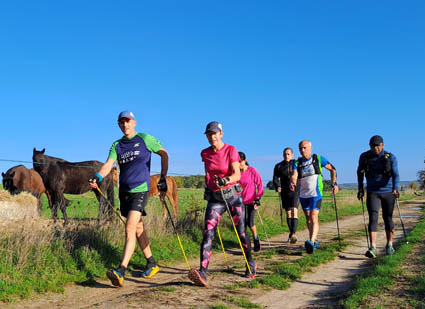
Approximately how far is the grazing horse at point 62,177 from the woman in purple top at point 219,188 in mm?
5329

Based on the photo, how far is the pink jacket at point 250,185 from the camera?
358 inches

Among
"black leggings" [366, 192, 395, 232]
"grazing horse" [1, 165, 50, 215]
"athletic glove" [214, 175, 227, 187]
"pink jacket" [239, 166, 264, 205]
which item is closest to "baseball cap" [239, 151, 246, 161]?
"pink jacket" [239, 166, 264, 205]

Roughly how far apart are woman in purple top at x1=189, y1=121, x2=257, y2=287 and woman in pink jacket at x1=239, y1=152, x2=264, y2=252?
280 centimetres

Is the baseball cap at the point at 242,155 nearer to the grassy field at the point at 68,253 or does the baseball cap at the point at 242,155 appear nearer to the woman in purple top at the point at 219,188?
the grassy field at the point at 68,253

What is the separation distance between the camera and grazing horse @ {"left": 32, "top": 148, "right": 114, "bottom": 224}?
11336 mm

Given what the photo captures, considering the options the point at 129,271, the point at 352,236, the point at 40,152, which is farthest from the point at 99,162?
the point at 352,236

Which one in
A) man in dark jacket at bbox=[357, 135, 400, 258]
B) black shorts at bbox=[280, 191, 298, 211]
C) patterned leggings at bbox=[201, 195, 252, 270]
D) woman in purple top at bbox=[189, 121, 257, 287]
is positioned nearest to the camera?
woman in purple top at bbox=[189, 121, 257, 287]

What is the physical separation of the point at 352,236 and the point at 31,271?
849 cm

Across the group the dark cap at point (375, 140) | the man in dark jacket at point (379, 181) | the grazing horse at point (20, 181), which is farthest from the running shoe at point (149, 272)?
the grazing horse at point (20, 181)

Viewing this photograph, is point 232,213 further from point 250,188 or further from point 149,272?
point 250,188

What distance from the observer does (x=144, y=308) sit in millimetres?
4586

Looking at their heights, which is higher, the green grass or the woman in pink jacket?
the woman in pink jacket

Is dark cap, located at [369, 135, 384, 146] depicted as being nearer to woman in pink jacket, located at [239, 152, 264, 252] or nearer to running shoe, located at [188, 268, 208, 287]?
woman in pink jacket, located at [239, 152, 264, 252]

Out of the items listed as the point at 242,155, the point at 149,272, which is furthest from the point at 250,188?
the point at 149,272
